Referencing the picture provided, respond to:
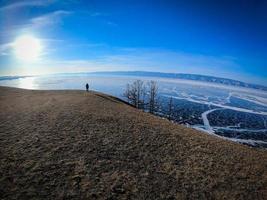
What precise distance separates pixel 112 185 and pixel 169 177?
3.27 meters

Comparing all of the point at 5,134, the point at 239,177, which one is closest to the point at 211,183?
the point at 239,177

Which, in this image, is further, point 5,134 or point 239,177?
point 5,134

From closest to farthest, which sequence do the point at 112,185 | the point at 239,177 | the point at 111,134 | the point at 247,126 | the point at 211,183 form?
the point at 112,185, the point at 211,183, the point at 239,177, the point at 111,134, the point at 247,126

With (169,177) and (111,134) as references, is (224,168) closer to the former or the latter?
(169,177)

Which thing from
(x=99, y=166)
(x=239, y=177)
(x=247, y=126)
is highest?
(x=99, y=166)

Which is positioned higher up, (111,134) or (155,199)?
(111,134)

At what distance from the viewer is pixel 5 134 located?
14.4m

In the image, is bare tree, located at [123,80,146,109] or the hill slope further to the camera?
bare tree, located at [123,80,146,109]

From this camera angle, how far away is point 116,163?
37.9 ft

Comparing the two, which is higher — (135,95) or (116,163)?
(135,95)

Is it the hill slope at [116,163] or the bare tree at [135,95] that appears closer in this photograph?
the hill slope at [116,163]

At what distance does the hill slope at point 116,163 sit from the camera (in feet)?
30.0

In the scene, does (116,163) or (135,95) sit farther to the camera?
(135,95)

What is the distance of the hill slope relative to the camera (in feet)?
30.0
